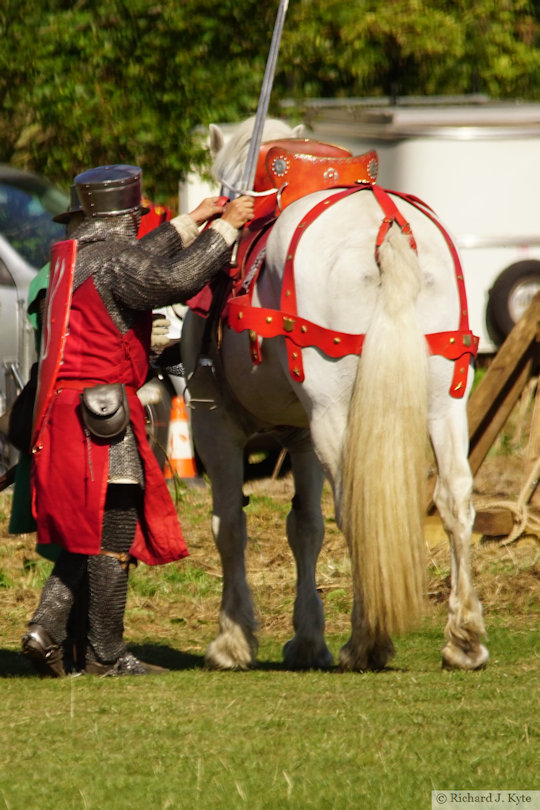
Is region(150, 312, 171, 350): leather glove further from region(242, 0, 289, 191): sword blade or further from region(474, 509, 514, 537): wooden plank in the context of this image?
region(474, 509, 514, 537): wooden plank

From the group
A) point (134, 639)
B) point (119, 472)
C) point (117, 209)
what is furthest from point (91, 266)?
point (134, 639)

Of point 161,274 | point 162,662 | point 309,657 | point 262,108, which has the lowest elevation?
point 162,662

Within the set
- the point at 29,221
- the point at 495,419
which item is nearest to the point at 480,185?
the point at 29,221

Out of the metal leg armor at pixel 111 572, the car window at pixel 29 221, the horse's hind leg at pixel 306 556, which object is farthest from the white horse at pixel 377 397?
the car window at pixel 29 221

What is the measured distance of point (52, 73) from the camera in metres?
11.8

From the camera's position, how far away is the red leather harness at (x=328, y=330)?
4707mm

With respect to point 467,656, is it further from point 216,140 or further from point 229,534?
point 216,140

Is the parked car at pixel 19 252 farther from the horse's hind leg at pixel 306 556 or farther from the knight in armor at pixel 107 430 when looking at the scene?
the knight in armor at pixel 107 430

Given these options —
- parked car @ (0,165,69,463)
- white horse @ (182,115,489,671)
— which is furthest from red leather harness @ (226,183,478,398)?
parked car @ (0,165,69,463)

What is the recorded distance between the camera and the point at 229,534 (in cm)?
559

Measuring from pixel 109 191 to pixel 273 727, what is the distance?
6.67ft

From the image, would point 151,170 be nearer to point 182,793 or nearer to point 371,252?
point 371,252

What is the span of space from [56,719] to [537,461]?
12.8 ft

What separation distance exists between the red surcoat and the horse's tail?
0.83 meters
